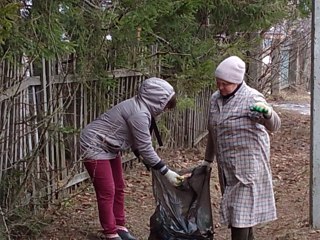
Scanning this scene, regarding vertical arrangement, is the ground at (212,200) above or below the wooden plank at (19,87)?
below

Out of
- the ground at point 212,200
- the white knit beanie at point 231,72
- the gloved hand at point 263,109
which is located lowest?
the ground at point 212,200

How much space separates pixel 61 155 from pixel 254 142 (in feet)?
9.17

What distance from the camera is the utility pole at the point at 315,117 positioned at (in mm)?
5745

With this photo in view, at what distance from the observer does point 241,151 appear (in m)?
4.75

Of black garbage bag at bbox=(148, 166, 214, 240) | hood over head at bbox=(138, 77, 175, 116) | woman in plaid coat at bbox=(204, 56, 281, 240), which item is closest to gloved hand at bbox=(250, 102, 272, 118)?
woman in plaid coat at bbox=(204, 56, 281, 240)

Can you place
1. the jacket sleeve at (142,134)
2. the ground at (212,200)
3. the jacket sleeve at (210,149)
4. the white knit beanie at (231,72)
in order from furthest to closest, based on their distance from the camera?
the ground at (212,200) < the jacket sleeve at (210,149) < the jacket sleeve at (142,134) < the white knit beanie at (231,72)

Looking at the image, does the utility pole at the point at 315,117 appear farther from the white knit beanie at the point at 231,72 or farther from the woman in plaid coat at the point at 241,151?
the white knit beanie at the point at 231,72

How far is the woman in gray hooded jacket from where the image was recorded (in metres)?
5.18

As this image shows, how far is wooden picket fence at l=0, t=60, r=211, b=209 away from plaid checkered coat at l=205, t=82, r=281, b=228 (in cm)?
134

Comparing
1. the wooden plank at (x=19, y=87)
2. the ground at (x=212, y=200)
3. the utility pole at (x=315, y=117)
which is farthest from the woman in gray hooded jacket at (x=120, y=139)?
the utility pole at (x=315, y=117)

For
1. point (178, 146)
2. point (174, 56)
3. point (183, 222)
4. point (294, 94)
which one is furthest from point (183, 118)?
point (294, 94)

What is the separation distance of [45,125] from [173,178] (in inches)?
56.4

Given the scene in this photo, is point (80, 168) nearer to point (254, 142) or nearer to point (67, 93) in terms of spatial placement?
point (67, 93)

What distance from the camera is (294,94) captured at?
22438 mm
